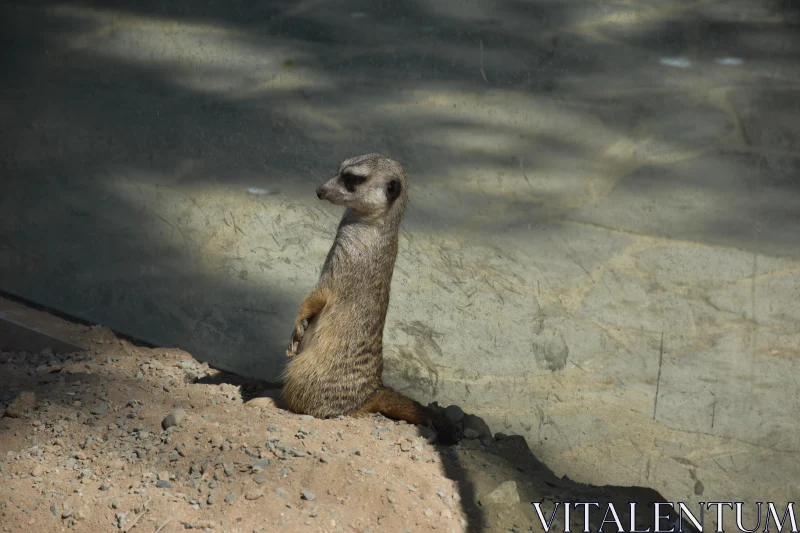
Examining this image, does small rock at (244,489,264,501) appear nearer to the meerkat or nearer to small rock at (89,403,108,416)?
the meerkat

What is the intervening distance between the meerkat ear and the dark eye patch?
0.24 ft

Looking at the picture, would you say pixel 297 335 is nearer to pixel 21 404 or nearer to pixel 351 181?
pixel 351 181

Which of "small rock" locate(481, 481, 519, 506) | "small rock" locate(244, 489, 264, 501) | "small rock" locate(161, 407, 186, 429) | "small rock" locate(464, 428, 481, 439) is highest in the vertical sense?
"small rock" locate(244, 489, 264, 501)

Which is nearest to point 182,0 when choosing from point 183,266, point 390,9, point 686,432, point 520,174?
point 390,9

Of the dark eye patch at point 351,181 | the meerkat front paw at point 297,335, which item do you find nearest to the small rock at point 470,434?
the meerkat front paw at point 297,335

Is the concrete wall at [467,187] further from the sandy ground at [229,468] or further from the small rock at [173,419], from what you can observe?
the small rock at [173,419]

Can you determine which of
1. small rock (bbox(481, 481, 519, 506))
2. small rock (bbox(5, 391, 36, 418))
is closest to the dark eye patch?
small rock (bbox(481, 481, 519, 506))

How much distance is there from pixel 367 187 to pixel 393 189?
0.25 feet

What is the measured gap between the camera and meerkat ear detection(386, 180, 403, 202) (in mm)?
2473

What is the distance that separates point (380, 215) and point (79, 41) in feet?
6.47

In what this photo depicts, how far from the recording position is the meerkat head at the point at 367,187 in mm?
2436

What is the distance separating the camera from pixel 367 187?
246 centimetres

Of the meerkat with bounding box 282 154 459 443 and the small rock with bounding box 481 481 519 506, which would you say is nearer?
the small rock with bounding box 481 481 519 506

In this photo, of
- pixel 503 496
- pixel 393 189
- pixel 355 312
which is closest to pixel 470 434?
pixel 503 496
